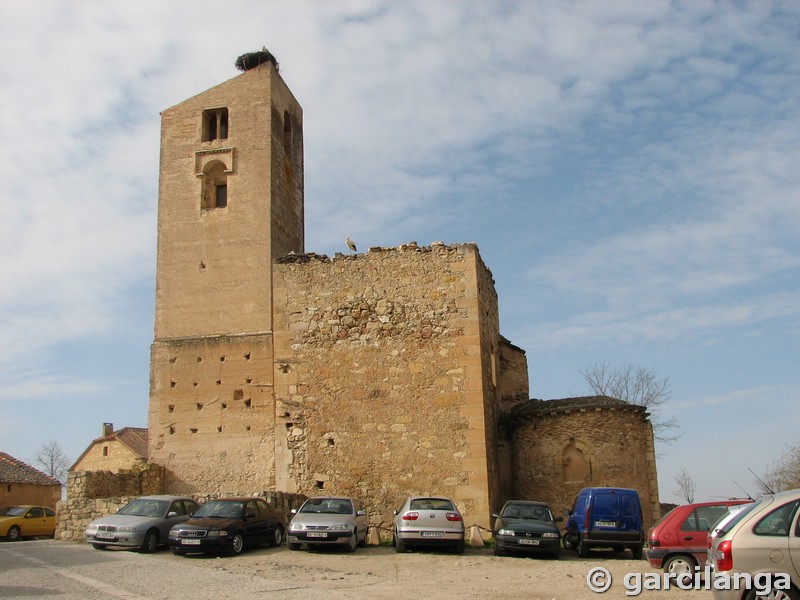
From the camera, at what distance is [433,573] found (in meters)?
12.4

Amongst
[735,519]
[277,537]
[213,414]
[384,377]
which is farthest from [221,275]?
[735,519]

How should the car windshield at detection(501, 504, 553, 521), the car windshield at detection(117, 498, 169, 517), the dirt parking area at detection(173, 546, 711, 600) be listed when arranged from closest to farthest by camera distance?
the dirt parking area at detection(173, 546, 711, 600) < the car windshield at detection(501, 504, 553, 521) < the car windshield at detection(117, 498, 169, 517)

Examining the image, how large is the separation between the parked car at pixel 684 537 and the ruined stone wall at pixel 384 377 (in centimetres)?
620

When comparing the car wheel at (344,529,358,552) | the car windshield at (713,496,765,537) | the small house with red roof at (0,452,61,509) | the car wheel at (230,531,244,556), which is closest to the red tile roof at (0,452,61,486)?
the small house with red roof at (0,452,61,509)

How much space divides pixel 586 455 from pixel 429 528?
616 cm

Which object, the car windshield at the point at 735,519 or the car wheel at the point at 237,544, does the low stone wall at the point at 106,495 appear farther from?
the car windshield at the point at 735,519

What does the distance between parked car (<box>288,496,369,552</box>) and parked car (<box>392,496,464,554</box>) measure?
957mm

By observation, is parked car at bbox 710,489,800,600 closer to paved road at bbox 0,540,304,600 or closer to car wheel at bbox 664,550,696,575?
car wheel at bbox 664,550,696,575

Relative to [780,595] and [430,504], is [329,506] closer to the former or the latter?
[430,504]

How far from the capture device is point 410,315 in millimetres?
19344

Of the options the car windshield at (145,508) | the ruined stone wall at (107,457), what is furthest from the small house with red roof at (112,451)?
the car windshield at (145,508)

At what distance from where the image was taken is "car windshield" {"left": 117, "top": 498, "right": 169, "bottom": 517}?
15500 millimetres

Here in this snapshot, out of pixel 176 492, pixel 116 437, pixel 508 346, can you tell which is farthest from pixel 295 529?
pixel 116 437

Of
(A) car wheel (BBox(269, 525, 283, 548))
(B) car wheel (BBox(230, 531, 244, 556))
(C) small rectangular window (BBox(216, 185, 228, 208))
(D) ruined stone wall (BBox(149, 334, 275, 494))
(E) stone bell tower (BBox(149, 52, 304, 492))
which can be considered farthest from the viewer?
(C) small rectangular window (BBox(216, 185, 228, 208))
